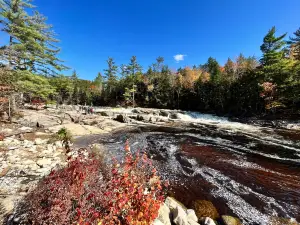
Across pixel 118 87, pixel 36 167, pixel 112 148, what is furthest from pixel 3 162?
pixel 118 87

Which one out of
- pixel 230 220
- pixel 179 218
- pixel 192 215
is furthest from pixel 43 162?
pixel 230 220

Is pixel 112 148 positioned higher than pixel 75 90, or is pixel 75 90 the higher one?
pixel 75 90

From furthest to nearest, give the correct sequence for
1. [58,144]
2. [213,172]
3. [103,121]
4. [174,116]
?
1. [174,116]
2. [103,121]
3. [58,144]
4. [213,172]

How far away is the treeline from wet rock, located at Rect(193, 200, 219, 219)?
13623 millimetres

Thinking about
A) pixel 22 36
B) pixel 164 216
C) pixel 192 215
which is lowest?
A: pixel 192 215

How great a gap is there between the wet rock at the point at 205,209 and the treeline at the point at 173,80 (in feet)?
44.7

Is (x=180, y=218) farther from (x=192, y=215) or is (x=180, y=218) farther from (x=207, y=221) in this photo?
(x=207, y=221)

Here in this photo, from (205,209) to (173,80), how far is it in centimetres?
3939

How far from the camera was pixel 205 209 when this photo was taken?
446 centimetres

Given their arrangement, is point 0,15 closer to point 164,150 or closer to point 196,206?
point 164,150

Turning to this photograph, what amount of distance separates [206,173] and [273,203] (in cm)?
229

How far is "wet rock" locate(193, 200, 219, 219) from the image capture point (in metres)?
4.27

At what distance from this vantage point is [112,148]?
9.88m


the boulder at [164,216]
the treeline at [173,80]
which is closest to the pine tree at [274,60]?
the treeline at [173,80]
